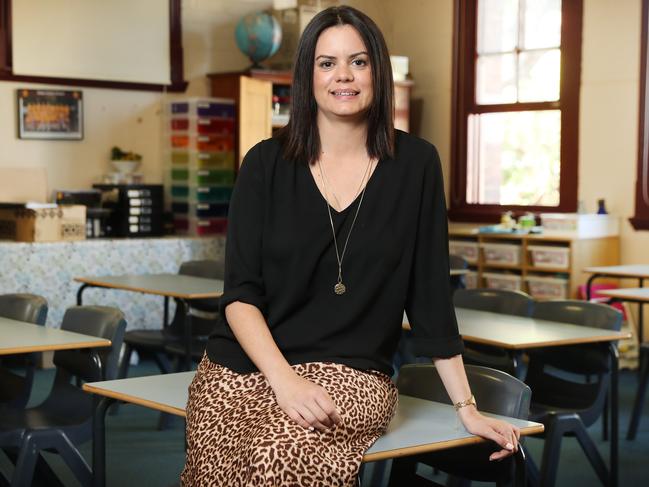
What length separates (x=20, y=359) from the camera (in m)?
4.53

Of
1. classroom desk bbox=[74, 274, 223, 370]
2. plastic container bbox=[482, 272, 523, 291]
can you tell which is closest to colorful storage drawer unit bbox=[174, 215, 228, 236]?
classroom desk bbox=[74, 274, 223, 370]

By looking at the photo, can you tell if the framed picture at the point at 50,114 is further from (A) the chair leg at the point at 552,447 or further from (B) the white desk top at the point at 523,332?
(A) the chair leg at the point at 552,447

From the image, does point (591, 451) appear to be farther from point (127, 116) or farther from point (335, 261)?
point (127, 116)

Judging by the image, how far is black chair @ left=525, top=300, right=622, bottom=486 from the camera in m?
3.62

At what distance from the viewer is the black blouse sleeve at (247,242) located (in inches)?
86.7

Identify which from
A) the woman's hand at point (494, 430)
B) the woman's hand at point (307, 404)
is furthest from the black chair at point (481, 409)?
the woman's hand at point (307, 404)

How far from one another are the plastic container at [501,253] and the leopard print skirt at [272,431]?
5.19 m

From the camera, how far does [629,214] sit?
7223 mm

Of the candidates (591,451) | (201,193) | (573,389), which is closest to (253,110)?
(201,193)

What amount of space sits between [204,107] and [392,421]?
5.39 m

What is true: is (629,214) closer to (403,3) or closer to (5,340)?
(403,3)

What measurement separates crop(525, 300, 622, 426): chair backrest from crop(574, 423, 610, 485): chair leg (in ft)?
0.44

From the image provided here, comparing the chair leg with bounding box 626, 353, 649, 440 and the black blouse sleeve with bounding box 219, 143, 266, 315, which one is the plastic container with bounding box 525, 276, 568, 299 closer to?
the chair leg with bounding box 626, 353, 649, 440

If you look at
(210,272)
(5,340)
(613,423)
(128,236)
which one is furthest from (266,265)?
(128,236)
